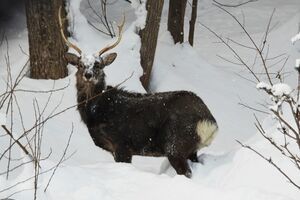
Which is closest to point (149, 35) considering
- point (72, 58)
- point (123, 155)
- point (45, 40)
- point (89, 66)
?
point (45, 40)

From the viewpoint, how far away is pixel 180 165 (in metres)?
6.96

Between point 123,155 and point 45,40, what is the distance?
3387 millimetres

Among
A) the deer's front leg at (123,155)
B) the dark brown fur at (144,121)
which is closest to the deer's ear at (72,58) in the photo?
the dark brown fur at (144,121)

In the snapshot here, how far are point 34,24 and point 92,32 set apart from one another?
1.33 meters

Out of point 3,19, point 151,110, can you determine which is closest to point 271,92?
point 151,110

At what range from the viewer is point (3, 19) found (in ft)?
47.4

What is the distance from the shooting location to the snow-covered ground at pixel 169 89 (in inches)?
209

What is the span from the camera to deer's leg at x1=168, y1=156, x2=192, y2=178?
6.91 meters

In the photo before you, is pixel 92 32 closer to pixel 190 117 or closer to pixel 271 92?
pixel 190 117

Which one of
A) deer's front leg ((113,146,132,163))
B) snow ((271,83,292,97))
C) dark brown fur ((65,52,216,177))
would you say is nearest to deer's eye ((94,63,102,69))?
dark brown fur ((65,52,216,177))

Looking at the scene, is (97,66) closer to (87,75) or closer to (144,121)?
(87,75)

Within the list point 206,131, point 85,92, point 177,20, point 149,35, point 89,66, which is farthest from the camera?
point 177,20

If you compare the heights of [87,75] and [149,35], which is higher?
[87,75]

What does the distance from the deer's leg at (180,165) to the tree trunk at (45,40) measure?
3.60 meters
